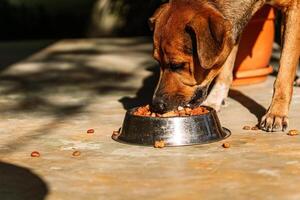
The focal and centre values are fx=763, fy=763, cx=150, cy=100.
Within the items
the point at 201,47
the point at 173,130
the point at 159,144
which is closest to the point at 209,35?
the point at 201,47

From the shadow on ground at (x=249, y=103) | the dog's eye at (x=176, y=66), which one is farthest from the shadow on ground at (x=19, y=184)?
the shadow on ground at (x=249, y=103)

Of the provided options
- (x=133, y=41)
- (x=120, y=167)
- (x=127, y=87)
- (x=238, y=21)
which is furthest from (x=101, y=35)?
(x=120, y=167)

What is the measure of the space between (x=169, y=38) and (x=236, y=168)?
1.32 m

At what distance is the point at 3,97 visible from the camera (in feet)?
25.0

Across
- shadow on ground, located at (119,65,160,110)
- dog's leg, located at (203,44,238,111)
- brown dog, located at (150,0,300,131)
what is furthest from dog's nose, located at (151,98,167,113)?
shadow on ground, located at (119,65,160,110)

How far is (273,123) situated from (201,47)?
0.88m

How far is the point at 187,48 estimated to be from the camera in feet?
18.3

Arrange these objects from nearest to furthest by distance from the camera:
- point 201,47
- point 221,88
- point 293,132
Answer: point 201,47 → point 293,132 → point 221,88

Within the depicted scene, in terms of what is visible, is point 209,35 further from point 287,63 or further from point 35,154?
point 35,154

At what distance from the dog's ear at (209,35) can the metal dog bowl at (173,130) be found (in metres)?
0.41

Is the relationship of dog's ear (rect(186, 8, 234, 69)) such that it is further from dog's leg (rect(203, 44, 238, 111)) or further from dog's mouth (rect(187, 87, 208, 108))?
dog's leg (rect(203, 44, 238, 111))

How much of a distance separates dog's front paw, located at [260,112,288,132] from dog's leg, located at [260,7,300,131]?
0.05 m

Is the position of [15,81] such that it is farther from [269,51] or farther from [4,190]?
[4,190]

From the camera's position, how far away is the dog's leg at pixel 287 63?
5.94 metres
